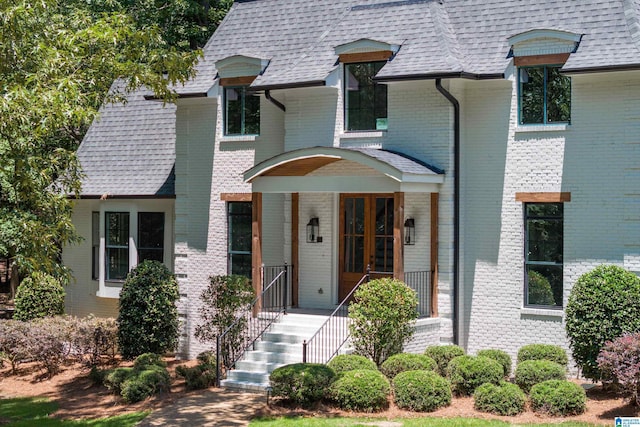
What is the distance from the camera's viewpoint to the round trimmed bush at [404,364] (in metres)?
16.6

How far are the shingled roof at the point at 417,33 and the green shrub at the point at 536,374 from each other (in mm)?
5354

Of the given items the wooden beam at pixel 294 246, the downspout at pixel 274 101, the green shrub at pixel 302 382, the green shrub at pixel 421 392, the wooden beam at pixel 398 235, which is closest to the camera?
the green shrub at pixel 421 392

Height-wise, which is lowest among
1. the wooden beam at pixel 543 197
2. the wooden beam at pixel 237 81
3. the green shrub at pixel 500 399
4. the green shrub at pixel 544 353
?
the green shrub at pixel 500 399

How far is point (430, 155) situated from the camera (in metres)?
18.9

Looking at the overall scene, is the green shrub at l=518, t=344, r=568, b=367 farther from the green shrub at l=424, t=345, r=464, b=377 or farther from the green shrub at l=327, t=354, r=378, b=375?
the green shrub at l=327, t=354, r=378, b=375

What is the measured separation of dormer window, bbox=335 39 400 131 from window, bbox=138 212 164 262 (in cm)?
648

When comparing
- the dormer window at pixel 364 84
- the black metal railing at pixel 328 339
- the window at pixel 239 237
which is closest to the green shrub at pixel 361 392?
the black metal railing at pixel 328 339

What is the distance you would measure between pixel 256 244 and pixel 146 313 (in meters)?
2.83

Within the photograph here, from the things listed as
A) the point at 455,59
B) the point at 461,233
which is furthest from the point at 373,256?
the point at 455,59

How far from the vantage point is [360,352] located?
57.9 feet

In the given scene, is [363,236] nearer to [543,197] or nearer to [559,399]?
[543,197]

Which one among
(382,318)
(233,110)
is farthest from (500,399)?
(233,110)

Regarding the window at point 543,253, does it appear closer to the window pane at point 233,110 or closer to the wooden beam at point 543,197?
the wooden beam at point 543,197

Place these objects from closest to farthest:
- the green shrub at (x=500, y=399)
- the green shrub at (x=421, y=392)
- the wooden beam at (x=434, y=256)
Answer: the green shrub at (x=500, y=399)
the green shrub at (x=421, y=392)
the wooden beam at (x=434, y=256)
